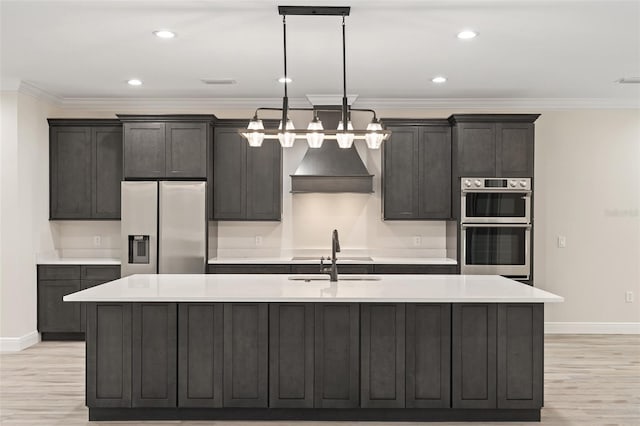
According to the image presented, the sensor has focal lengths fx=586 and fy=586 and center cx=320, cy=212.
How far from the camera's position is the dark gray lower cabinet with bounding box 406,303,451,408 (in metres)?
3.79

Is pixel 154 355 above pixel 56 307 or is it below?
above

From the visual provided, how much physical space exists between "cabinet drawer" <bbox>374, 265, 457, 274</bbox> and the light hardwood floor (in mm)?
1255

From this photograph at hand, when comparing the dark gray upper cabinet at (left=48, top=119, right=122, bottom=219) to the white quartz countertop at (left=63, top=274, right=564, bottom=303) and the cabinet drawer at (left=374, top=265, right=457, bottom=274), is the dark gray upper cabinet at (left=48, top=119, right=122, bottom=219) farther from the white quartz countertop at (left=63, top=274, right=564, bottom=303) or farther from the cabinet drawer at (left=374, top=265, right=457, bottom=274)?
the cabinet drawer at (left=374, top=265, right=457, bottom=274)

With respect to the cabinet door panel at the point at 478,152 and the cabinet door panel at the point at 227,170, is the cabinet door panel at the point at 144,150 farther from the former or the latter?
the cabinet door panel at the point at 478,152

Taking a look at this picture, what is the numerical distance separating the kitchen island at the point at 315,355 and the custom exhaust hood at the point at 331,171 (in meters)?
2.58

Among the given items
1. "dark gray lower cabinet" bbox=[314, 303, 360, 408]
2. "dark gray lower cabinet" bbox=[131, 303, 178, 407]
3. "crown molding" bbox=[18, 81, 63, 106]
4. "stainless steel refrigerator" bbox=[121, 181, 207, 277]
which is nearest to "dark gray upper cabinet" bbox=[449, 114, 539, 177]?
"stainless steel refrigerator" bbox=[121, 181, 207, 277]

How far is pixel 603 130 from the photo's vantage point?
22.0 feet

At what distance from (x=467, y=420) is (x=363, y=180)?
3.07m

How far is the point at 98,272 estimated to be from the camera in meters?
6.21

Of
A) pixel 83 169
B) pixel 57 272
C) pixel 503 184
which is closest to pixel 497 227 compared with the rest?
pixel 503 184

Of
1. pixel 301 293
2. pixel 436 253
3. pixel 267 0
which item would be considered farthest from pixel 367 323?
pixel 436 253

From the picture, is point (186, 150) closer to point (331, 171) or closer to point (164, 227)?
point (164, 227)

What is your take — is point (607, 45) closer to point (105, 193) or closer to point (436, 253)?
point (436, 253)

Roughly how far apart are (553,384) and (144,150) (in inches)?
177
